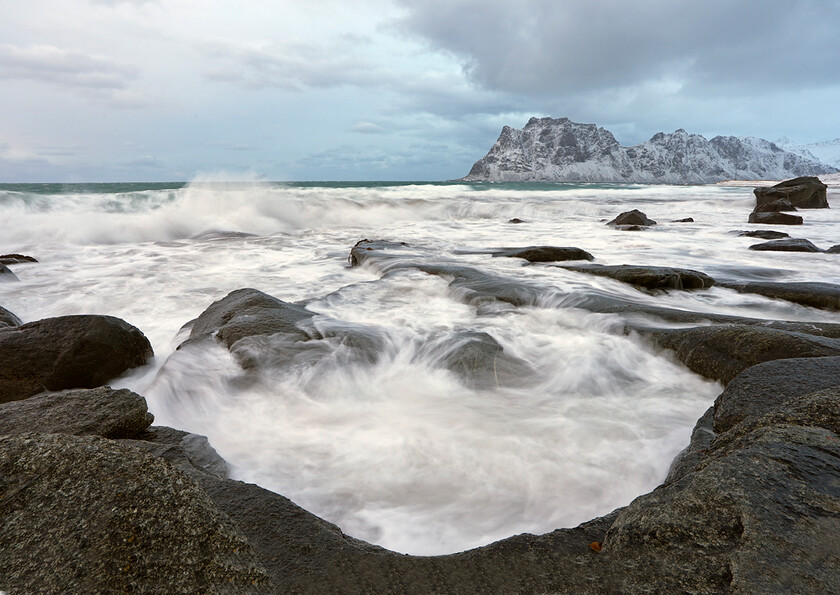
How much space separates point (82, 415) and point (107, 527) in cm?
126

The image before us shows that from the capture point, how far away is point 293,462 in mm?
2426

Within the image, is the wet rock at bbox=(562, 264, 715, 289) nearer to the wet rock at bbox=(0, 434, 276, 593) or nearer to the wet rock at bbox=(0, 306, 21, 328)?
the wet rock at bbox=(0, 434, 276, 593)

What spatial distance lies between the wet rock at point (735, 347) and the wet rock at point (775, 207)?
1631 centimetres

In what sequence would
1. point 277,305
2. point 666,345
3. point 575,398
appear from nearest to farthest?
point 575,398 < point 666,345 < point 277,305

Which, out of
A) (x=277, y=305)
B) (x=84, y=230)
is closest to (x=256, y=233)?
(x=84, y=230)

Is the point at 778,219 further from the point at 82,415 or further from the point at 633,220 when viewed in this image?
A: the point at 82,415

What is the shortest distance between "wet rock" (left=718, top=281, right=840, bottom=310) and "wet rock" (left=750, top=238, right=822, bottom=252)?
162 inches

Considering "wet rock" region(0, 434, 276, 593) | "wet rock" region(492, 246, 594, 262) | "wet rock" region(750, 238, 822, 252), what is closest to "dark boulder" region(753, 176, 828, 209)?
"wet rock" region(750, 238, 822, 252)

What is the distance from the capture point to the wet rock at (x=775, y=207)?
54.5ft

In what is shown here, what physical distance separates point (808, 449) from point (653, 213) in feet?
67.9

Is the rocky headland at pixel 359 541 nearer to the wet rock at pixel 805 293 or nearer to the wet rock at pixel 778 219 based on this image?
the wet rock at pixel 805 293

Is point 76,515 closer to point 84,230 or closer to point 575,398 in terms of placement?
point 575,398

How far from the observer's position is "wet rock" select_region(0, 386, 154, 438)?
2.04m

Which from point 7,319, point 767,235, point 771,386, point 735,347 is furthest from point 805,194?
point 7,319
